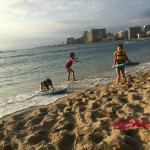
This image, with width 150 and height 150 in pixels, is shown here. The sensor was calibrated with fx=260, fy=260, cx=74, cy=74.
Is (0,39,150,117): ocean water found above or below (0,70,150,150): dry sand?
below

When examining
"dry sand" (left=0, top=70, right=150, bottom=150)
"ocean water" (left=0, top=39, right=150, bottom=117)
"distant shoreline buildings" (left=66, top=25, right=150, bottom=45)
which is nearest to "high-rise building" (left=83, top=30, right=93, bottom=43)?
"distant shoreline buildings" (left=66, top=25, right=150, bottom=45)

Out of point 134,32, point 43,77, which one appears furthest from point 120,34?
point 43,77

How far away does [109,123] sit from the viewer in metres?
5.11

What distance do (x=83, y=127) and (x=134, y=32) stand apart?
167 m

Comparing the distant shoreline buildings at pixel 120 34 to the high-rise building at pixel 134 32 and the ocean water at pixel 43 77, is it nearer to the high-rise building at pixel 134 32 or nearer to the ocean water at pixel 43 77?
the high-rise building at pixel 134 32

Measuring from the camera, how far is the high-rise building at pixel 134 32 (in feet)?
534

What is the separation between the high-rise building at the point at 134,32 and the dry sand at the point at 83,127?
161296 mm

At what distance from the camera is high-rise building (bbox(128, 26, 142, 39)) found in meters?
163

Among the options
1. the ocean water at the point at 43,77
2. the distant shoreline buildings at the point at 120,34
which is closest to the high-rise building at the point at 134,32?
the distant shoreline buildings at the point at 120,34

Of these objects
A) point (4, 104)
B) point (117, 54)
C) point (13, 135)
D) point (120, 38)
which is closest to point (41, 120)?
point (13, 135)

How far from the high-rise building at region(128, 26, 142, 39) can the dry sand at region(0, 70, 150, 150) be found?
161296 mm

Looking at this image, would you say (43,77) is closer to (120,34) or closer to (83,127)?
(83,127)

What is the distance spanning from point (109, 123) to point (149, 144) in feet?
4.21

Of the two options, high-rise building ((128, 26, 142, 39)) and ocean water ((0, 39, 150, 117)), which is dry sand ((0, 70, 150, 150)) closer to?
ocean water ((0, 39, 150, 117))
